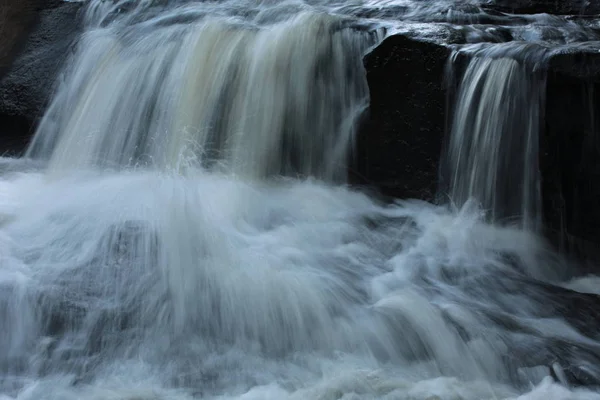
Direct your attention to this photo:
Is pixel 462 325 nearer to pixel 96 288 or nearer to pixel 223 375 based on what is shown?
pixel 223 375

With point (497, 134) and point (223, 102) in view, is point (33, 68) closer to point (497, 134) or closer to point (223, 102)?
point (223, 102)

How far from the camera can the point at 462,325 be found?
3.50 m

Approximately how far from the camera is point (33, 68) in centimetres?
727

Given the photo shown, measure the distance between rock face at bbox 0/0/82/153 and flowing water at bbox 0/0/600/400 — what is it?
0.30m

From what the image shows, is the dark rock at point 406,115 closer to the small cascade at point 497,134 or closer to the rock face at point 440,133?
the rock face at point 440,133

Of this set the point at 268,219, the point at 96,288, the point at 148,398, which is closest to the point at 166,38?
the point at 268,219

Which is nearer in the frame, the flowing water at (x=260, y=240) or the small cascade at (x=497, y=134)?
the flowing water at (x=260, y=240)

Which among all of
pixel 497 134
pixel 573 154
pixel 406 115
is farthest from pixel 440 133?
pixel 573 154

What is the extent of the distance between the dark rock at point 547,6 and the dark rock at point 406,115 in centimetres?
184

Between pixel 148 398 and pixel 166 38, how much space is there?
459 cm

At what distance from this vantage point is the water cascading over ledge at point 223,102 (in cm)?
554

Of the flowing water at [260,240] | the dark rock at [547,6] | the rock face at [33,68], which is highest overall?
the dark rock at [547,6]

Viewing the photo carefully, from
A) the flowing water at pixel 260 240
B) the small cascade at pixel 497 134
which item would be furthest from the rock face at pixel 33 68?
the small cascade at pixel 497 134

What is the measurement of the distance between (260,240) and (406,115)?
5.28 feet
